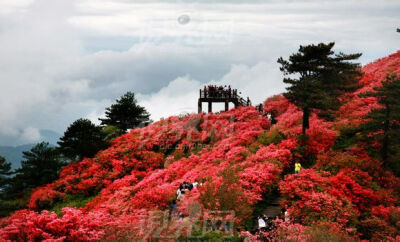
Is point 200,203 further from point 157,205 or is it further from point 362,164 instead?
point 362,164

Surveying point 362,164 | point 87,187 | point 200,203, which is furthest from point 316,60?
point 87,187

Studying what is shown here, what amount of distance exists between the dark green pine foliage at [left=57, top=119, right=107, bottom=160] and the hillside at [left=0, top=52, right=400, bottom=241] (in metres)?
1.23

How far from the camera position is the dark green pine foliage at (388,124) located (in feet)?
67.1

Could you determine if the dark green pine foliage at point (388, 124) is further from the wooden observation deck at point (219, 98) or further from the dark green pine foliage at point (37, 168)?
the dark green pine foliage at point (37, 168)

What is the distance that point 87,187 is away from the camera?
28.9 m

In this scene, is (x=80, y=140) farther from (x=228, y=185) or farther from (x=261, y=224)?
(x=261, y=224)

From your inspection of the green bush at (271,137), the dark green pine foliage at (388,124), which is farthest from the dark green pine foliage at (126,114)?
the dark green pine foliage at (388,124)

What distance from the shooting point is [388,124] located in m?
20.9

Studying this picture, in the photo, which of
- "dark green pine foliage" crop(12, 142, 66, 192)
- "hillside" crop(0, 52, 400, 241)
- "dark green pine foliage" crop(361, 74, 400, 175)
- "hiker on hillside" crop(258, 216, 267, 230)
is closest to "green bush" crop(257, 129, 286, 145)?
"hillside" crop(0, 52, 400, 241)

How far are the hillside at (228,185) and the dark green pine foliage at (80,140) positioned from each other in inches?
48.3

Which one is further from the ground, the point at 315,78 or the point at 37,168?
the point at 315,78

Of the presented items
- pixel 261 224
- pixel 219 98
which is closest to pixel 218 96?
pixel 219 98

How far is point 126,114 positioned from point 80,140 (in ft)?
45.9

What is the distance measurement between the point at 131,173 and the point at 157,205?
1145cm
